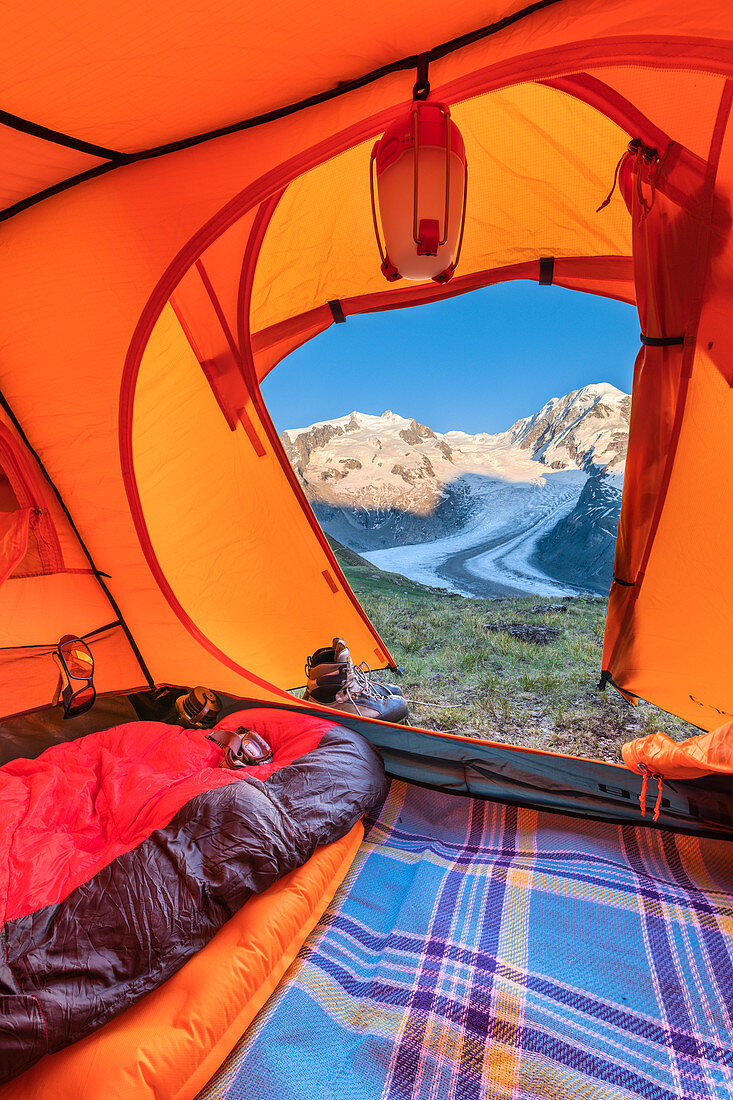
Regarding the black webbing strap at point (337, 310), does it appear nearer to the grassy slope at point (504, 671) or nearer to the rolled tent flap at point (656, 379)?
the rolled tent flap at point (656, 379)

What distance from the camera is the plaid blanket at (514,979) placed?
2.63 feet

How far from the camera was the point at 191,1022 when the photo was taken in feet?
2.73

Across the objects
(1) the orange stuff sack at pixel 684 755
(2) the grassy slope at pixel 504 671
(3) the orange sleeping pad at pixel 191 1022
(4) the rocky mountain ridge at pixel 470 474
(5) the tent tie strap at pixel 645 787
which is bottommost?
(2) the grassy slope at pixel 504 671

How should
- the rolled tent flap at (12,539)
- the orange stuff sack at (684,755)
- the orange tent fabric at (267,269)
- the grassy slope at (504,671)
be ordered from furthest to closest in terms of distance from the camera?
the grassy slope at (504,671) < the rolled tent flap at (12,539) < the orange stuff sack at (684,755) < the orange tent fabric at (267,269)

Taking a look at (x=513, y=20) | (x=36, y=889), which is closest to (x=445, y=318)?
(x=513, y=20)

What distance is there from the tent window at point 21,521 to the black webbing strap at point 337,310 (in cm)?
113

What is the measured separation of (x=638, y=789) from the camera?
135 cm

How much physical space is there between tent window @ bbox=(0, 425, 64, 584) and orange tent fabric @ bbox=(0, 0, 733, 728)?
23 millimetres

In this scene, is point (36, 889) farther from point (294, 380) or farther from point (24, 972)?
point (294, 380)

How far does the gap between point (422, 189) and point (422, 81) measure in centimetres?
15

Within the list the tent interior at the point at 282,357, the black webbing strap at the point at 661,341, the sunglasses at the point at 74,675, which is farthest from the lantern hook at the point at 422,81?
the sunglasses at the point at 74,675

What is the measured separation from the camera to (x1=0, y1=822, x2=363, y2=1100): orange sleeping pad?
76 centimetres

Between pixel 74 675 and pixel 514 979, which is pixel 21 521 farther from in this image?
pixel 514 979

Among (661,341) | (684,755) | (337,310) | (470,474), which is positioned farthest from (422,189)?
(470,474)
